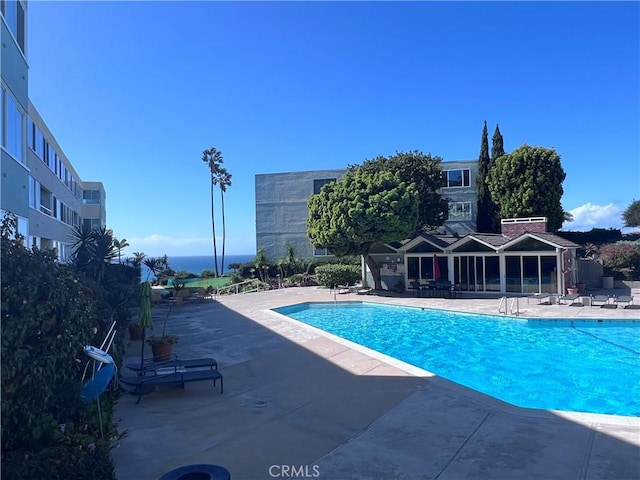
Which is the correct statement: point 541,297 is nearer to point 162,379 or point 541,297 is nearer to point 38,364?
point 162,379

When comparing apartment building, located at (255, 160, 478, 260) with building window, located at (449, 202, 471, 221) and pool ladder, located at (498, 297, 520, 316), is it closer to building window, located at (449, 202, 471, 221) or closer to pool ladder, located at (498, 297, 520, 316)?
building window, located at (449, 202, 471, 221)

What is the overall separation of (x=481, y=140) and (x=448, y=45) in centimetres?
2452

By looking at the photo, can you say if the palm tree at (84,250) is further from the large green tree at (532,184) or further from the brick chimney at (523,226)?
the large green tree at (532,184)

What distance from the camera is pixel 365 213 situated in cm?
2433

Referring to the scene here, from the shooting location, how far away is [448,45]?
16.9 meters

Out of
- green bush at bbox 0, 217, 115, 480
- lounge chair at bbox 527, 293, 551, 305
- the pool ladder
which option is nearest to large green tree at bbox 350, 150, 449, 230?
lounge chair at bbox 527, 293, 551, 305

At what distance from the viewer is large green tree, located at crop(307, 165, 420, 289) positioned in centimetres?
2433

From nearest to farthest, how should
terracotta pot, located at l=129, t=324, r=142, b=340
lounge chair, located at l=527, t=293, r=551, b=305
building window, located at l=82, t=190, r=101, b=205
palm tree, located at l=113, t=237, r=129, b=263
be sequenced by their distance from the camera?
1. terracotta pot, located at l=129, t=324, r=142, b=340
2. palm tree, located at l=113, t=237, r=129, b=263
3. lounge chair, located at l=527, t=293, r=551, b=305
4. building window, located at l=82, t=190, r=101, b=205

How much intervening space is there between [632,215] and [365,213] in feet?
151

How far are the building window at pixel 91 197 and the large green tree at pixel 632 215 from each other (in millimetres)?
61788

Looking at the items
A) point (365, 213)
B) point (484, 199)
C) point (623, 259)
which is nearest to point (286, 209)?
point (484, 199)

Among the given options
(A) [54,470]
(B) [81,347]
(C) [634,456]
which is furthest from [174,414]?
(C) [634,456]

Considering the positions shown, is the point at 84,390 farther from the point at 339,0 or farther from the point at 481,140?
the point at 481,140

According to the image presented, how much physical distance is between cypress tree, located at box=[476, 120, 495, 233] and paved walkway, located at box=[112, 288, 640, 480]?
3083cm
